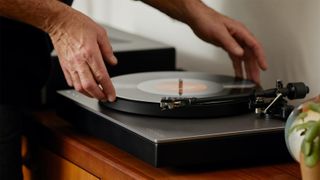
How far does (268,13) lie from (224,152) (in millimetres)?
490

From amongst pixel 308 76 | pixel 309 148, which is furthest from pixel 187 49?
pixel 309 148

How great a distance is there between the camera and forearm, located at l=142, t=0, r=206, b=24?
1.32 m

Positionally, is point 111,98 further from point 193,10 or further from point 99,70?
point 193,10

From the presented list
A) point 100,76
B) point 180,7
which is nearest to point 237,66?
point 180,7

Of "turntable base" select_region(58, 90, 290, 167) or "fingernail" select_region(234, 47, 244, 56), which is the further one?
"fingernail" select_region(234, 47, 244, 56)

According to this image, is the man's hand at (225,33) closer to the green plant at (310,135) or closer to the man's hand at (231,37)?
the man's hand at (231,37)

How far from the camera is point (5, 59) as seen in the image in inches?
49.4

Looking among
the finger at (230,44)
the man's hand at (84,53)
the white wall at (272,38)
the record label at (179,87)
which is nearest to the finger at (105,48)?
the man's hand at (84,53)

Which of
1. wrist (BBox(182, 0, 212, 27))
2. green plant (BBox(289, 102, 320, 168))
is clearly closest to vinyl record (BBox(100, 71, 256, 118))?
wrist (BBox(182, 0, 212, 27))

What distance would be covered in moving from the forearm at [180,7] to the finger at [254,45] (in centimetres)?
9

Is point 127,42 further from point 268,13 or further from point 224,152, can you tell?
point 224,152

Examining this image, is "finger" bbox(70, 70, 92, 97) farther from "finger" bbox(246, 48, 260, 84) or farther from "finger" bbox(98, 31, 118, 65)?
"finger" bbox(246, 48, 260, 84)

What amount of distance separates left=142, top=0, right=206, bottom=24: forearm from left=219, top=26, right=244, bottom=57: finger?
72 mm

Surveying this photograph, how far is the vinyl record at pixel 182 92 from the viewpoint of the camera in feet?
3.43
